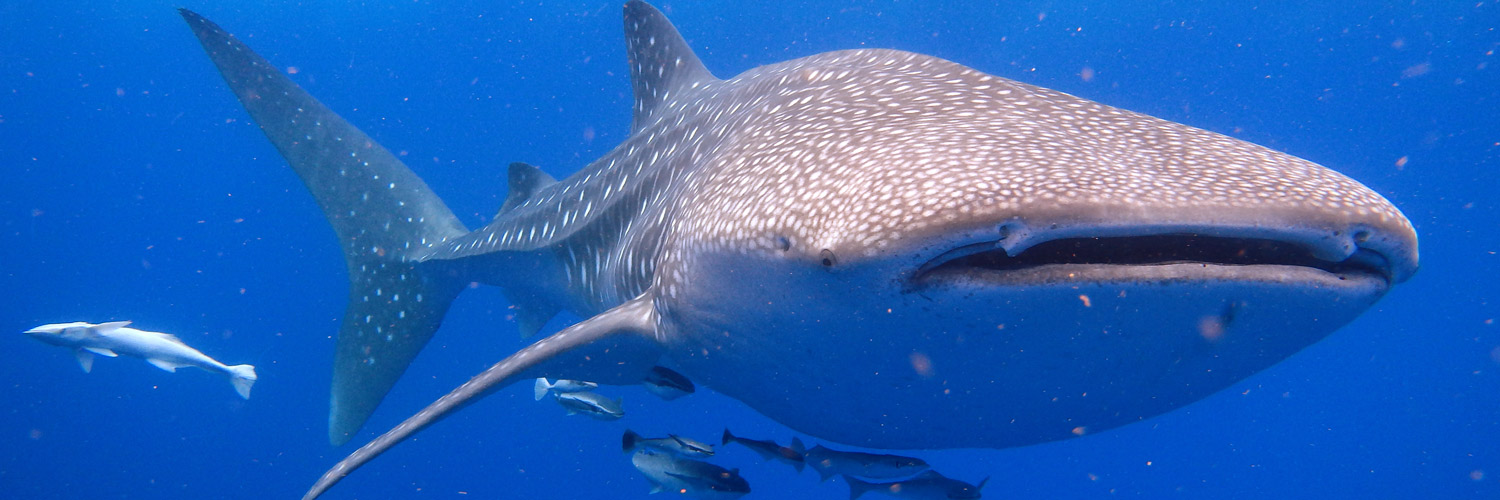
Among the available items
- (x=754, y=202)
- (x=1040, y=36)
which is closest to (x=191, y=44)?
(x=1040, y=36)

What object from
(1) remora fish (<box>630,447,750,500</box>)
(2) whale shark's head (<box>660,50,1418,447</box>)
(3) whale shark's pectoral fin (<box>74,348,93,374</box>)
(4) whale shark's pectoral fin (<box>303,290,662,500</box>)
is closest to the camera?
(2) whale shark's head (<box>660,50,1418,447</box>)

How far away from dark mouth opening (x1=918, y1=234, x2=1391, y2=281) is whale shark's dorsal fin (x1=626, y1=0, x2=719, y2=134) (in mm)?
3889

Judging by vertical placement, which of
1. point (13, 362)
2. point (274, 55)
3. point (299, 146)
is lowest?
point (299, 146)

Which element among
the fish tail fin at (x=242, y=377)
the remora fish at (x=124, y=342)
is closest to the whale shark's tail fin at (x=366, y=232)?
the remora fish at (x=124, y=342)

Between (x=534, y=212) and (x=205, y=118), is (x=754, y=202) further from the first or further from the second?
(x=205, y=118)

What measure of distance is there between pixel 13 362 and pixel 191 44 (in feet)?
79.9

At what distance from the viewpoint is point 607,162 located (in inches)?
191

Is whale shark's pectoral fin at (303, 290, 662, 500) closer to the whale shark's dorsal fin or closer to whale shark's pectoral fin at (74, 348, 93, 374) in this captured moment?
the whale shark's dorsal fin

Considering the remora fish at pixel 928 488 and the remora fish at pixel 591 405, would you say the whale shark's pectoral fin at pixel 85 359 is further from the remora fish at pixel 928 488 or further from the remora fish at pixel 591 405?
the remora fish at pixel 928 488

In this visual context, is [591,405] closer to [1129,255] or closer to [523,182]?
→ [523,182]

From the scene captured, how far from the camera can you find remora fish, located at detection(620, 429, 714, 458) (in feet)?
18.2

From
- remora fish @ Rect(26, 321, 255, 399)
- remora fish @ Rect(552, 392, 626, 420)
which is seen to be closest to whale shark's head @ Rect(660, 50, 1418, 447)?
remora fish @ Rect(552, 392, 626, 420)

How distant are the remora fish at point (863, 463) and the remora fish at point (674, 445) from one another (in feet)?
2.82

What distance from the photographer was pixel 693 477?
18.1 ft
